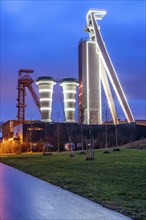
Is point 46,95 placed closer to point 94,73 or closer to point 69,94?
point 69,94

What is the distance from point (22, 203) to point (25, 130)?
225 feet

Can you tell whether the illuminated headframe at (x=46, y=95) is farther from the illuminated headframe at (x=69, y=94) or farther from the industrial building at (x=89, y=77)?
the industrial building at (x=89, y=77)

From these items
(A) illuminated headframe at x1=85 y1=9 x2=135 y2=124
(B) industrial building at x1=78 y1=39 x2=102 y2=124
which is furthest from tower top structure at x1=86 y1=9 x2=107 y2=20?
(B) industrial building at x1=78 y1=39 x2=102 y2=124

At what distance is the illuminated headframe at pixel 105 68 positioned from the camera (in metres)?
91.0

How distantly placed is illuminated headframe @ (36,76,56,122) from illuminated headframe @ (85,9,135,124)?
13.0 meters

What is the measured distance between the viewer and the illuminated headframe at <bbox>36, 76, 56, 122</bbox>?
3858 inches

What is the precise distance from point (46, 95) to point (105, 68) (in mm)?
15796

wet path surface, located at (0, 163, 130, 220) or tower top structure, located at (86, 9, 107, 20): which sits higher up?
tower top structure, located at (86, 9, 107, 20)

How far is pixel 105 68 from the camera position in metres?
96.8

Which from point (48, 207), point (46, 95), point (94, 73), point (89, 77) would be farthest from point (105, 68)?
point (48, 207)

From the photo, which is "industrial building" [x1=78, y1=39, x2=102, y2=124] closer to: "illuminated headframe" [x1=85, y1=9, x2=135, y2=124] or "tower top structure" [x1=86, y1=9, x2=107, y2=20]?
"illuminated headframe" [x1=85, y1=9, x2=135, y2=124]

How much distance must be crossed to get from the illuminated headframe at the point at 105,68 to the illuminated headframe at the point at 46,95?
1301 centimetres

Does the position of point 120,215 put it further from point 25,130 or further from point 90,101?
point 90,101

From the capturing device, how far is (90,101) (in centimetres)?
9650
